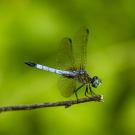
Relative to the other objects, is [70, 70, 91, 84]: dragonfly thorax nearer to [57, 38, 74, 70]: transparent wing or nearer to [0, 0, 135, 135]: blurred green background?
[57, 38, 74, 70]: transparent wing

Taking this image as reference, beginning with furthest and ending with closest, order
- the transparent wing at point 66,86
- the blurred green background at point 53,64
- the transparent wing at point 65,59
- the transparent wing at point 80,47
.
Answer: the blurred green background at point 53,64, the transparent wing at point 80,47, the transparent wing at point 65,59, the transparent wing at point 66,86

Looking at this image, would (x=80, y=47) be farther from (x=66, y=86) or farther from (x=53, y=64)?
(x=66, y=86)

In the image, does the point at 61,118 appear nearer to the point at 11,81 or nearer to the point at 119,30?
the point at 11,81

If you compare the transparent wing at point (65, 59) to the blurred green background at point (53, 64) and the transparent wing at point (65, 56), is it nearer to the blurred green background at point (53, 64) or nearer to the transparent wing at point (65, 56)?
the transparent wing at point (65, 56)

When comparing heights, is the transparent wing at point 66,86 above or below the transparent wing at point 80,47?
below

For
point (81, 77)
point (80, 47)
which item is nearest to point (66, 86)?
point (81, 77)

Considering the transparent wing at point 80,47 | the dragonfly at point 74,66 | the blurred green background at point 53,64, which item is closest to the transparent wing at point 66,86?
the dragonfly at point 74,66

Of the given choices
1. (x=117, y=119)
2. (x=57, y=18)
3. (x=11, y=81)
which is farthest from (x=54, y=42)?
(x=117, y=119)
